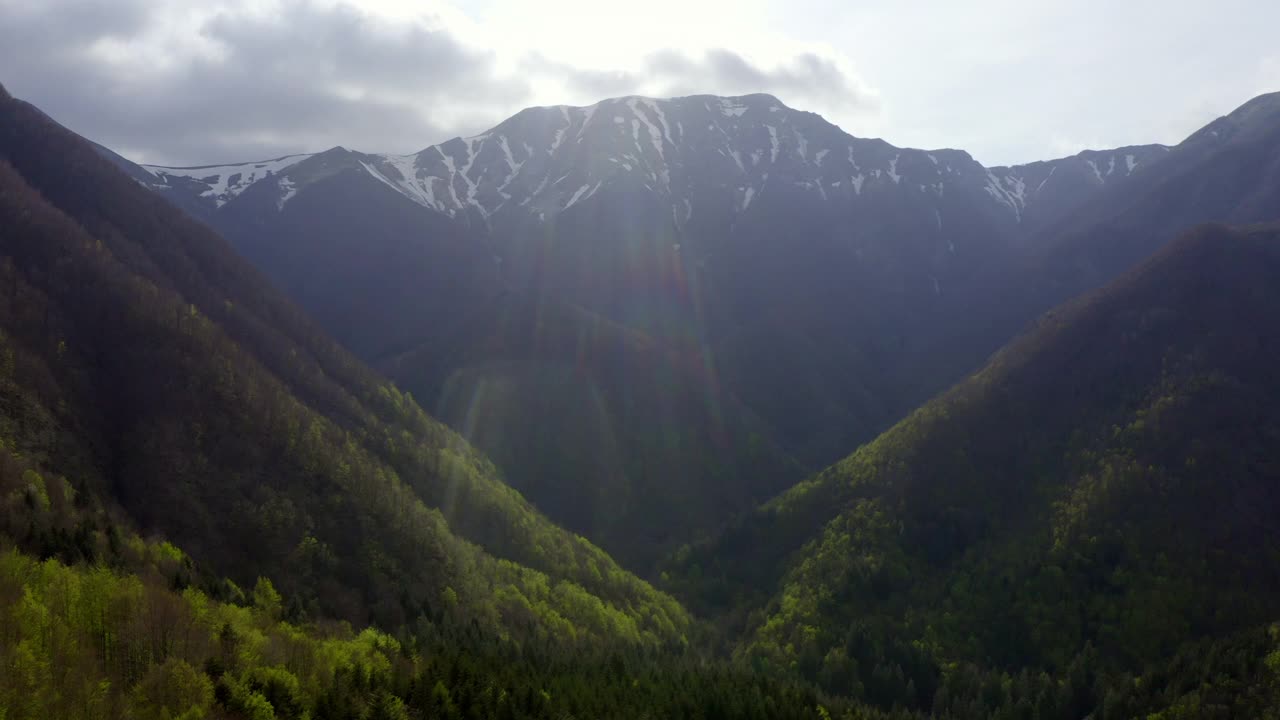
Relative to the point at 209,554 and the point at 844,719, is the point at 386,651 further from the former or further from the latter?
the point at 844,719

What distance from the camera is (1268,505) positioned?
182500 mm

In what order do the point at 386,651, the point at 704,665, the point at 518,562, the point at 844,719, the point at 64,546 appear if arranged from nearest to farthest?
the point at 64,546 → the point at 386,651 → the point at 844,719 → the point at 704,665 → the point at 518,562

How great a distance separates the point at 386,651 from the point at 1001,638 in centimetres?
13950

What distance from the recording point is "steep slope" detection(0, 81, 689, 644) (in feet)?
402

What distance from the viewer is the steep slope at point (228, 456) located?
122 metres

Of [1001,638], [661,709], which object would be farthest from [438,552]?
[1001,638]

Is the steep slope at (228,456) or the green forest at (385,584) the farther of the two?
the steep slope at (228,456)

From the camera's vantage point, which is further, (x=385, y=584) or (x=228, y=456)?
(x=228, y=456)

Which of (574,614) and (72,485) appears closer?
(72,485)

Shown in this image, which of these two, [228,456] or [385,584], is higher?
[228,456]

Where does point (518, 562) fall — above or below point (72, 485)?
below

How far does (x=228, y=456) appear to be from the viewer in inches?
5433

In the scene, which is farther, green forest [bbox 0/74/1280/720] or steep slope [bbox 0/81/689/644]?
steep slope [bbox 0/81/689/644]

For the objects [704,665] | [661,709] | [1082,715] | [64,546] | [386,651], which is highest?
[64,546]
